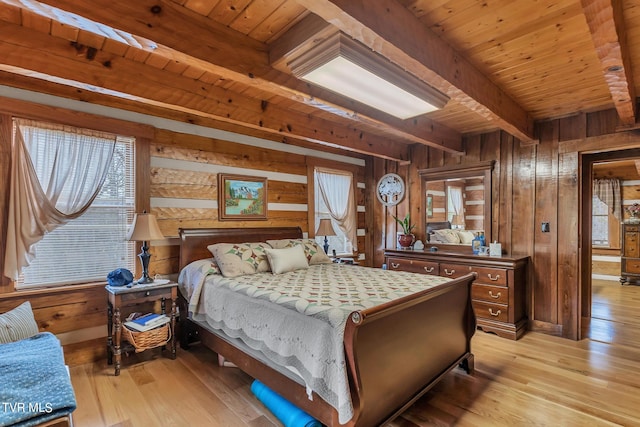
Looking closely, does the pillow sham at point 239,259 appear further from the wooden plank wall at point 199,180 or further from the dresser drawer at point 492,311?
the dresser drawer at point 492,311

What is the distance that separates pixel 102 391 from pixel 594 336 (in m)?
4.92

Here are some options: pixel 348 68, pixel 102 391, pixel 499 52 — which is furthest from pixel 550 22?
pixel 102 391

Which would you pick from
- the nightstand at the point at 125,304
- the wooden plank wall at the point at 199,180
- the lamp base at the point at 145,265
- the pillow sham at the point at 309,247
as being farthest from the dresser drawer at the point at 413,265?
the lamp base at the point at 145,265

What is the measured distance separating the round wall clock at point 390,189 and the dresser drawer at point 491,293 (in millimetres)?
1814

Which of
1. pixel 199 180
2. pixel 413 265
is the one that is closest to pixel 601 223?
pixel 413 265

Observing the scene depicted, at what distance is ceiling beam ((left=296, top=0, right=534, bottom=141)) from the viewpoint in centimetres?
142

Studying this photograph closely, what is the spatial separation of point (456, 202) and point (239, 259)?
123 inches

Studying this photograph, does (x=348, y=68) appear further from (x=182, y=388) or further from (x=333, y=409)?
(x=182, y=388)

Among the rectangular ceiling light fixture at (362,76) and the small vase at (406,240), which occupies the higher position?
the rectangular ceiling light fixture at (362,76)

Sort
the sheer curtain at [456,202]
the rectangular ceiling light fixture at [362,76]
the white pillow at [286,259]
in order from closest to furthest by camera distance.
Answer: the rectangular ceiling light fixture at [362,76], the white pillow at [286,259], the sheer curtain at [456,202]

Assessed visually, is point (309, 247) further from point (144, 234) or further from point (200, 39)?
point (200, 39)

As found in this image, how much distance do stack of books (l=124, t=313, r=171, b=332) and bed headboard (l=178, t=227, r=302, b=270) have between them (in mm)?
564

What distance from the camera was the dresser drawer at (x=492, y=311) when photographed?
142 inches

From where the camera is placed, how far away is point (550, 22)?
187 cm
